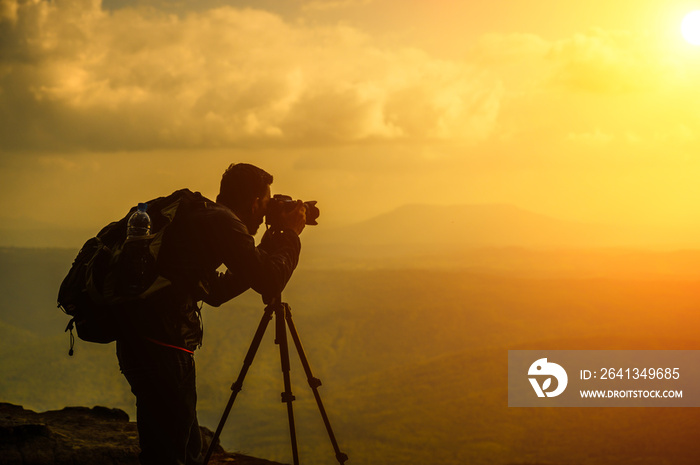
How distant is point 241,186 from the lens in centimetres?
443

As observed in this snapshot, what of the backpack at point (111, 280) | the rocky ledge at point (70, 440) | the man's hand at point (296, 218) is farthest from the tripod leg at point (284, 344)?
the rocky ledge at point (70, 440)

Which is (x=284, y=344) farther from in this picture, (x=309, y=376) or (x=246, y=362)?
(x=309, y=376)

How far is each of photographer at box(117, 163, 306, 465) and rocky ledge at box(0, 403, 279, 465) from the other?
260 centimetres

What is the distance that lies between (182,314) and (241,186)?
0.93 m

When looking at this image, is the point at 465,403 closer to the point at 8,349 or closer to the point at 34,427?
the point at 34,427

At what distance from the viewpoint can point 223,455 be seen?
309 inches

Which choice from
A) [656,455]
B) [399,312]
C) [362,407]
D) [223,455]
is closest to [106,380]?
[362,407]

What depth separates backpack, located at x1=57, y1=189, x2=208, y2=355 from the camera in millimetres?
3969

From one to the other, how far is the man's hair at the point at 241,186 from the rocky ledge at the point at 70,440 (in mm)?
3565

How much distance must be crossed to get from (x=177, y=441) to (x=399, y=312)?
18099cm

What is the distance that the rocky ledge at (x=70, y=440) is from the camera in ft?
20.3

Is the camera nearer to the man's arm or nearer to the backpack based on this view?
the man's arm

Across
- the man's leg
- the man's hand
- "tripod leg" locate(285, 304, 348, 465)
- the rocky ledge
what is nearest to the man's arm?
the man's hand

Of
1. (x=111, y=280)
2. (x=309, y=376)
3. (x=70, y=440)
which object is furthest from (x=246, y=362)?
(x=70, y=440)
